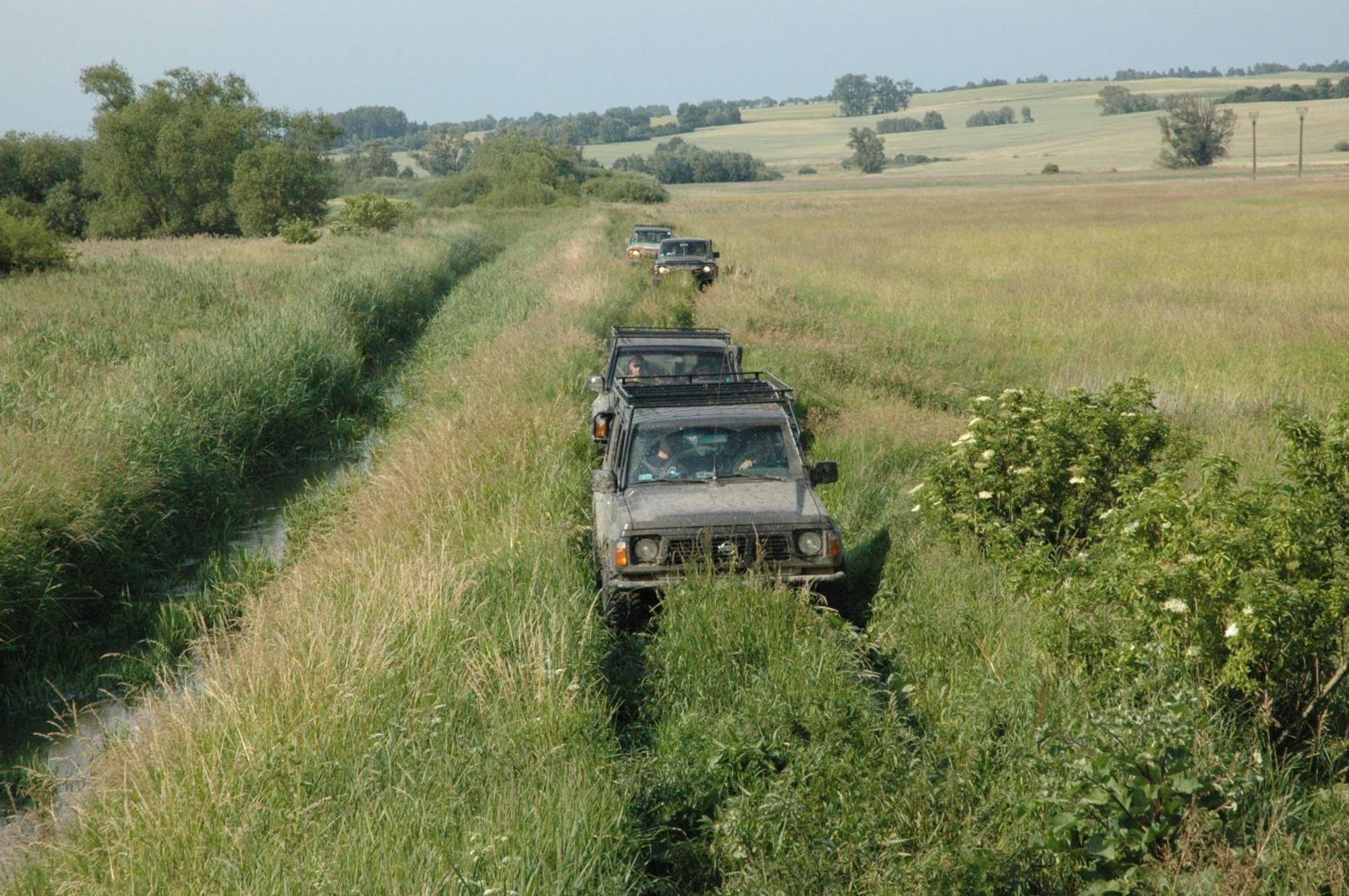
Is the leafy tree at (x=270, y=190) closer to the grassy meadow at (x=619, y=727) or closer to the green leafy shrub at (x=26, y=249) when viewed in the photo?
the green leafy shrub at (x=26, y=249)

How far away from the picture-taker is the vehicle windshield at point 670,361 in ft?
41.0

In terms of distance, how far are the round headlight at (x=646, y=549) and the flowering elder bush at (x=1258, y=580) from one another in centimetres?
273

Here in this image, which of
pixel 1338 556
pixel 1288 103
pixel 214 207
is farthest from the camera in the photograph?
pixel 1288 103

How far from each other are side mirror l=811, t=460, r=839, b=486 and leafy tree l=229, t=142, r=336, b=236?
2204 inches

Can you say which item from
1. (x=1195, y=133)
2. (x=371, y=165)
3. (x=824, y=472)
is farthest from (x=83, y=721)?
(x=371, y=165)

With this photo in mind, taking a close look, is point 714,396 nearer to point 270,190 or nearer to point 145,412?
point 145,412

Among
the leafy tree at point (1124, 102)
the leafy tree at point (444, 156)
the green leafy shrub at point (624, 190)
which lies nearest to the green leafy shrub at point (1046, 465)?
the green leafy shrub at point (624, 190)

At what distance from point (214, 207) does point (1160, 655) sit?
6549 cm

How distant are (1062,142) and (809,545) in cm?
14805

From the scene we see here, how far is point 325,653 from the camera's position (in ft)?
19.3

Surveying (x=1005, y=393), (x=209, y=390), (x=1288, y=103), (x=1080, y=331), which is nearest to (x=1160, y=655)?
(x=1005, y=393)

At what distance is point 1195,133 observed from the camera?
105562mm

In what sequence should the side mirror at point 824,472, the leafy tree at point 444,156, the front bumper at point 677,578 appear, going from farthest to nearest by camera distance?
the leafy tree at point 444,156 → the side mirror at point 824,472 → the front bumper at point 677,578

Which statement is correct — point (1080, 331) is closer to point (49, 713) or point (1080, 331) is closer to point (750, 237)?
point (49, 713)
